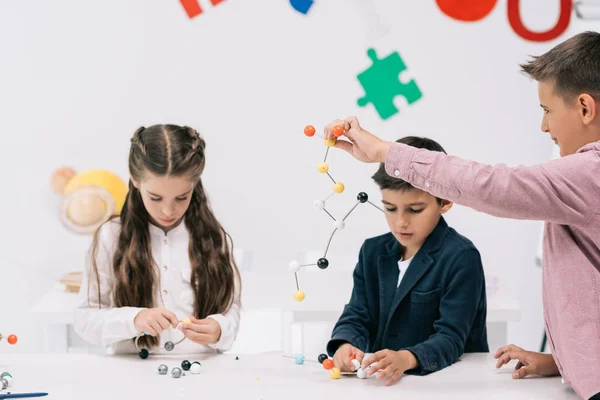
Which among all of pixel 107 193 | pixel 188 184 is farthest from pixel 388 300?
pixel 107 193

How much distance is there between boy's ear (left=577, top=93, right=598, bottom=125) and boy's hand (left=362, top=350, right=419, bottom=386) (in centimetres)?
51

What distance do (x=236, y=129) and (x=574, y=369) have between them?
1.95m

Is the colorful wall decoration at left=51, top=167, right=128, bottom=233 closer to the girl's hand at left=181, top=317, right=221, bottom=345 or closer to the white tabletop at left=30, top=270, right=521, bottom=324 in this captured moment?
the white tabletop at left=30, top=270, right=521, bottom=324

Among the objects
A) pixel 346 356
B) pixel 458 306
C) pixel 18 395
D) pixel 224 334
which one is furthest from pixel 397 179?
pixel 18 395

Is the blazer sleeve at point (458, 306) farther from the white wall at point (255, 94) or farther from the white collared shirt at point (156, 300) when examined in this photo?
the white wall at point (255, 94)

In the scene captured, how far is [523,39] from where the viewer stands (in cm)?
300

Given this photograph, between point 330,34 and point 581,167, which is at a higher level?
point 330,34

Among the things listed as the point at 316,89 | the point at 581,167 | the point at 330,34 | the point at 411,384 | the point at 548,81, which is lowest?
the point at 411,384

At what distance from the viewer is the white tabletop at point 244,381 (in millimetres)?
1354

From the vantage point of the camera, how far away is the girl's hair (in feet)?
5.82

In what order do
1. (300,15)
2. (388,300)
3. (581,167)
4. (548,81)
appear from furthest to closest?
(300,15), (388,300), (548,81), (581,167)

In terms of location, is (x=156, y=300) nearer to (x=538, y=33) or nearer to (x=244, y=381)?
(x=244, y=381)

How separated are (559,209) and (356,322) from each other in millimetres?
629

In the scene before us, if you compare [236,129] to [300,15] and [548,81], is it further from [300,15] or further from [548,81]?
[548,81]
